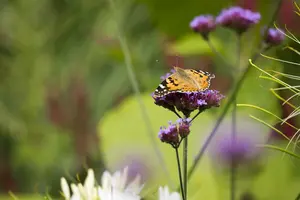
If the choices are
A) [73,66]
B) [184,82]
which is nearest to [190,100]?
[184,82]

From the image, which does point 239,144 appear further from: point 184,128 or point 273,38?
point 184,128

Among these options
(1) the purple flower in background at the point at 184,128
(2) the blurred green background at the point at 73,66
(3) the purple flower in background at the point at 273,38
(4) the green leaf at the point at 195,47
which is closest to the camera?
(1) the purple flower in background at the point at 184,128

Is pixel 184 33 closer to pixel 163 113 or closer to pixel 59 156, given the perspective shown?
pixel 163 113

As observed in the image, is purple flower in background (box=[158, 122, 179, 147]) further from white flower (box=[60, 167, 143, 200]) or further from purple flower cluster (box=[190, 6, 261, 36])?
purple flower cluster (box=[190, 6, 261, 36])

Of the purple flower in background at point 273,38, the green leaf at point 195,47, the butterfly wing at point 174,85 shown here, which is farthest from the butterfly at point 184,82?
the green leaf at point 195,47

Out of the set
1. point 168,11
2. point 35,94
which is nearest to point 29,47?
point 35,94

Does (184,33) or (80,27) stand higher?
(80,27)

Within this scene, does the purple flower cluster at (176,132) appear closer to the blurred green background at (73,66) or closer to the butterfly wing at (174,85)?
the butterfly wing at (174,85)

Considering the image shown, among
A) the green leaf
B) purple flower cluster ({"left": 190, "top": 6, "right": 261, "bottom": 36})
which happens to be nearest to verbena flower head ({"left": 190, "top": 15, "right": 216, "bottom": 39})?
purple flower cluster ({"left": 190, "top": 6, "right": 261, "bottom": 36})
